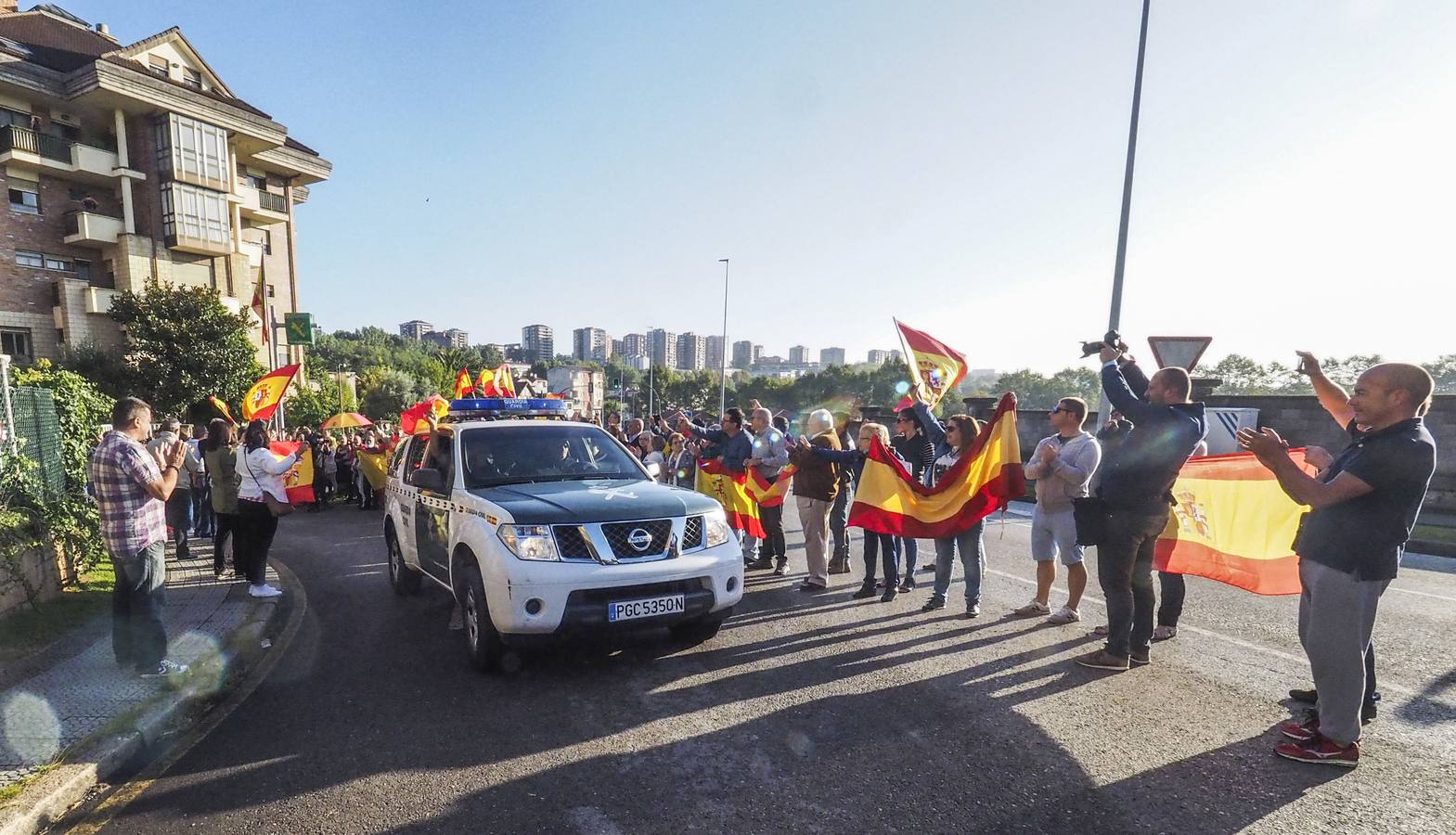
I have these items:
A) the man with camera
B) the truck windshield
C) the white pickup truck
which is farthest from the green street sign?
the man with camera

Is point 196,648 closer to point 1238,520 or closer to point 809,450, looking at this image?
point 809,450

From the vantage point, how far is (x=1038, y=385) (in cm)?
8144

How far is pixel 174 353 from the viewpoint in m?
25.9

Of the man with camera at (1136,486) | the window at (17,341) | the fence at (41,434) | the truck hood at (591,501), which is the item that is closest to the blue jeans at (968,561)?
the man with camera at (1136,486)

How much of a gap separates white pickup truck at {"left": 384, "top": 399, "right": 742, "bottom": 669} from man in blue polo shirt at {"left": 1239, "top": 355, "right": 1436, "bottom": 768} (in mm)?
3442

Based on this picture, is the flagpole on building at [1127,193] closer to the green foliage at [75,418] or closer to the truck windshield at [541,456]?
the truck windshield at [541,456]

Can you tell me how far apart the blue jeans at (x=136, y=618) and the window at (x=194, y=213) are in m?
32.6

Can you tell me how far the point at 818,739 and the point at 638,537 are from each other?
5.90 feet

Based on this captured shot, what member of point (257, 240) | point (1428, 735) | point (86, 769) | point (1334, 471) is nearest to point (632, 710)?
point (86, 769)

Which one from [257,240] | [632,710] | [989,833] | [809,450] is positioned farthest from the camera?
[257,240]

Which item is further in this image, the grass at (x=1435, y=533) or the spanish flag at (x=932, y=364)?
the grass at (x=1435, y=533)

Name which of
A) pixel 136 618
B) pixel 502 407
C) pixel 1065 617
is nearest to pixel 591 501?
pixel 502 407

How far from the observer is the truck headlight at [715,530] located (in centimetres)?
530

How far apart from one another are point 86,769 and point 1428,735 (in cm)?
726
